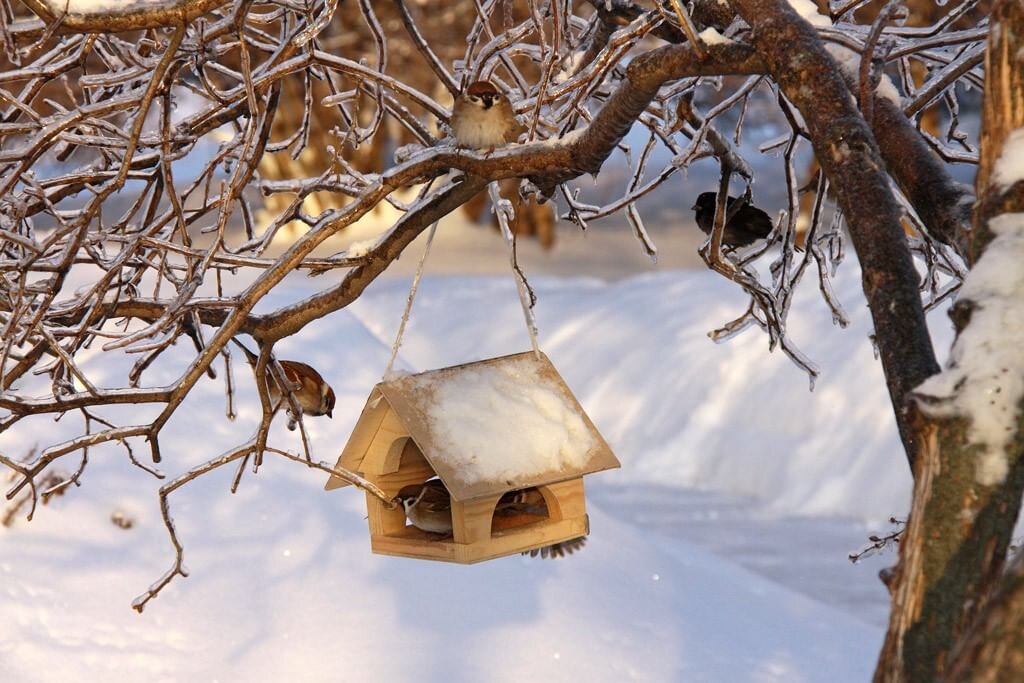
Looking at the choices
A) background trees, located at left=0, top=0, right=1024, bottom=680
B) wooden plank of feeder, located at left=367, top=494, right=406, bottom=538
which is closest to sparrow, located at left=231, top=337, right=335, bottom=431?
background trees, located at left=0, top=0, right=1024, bottom=680

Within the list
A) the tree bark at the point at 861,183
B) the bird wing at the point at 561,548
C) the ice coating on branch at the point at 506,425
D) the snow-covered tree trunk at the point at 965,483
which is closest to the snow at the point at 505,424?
the ice coating on branch at the point at 506,425

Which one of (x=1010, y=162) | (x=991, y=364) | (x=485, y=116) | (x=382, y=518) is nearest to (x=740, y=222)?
(x=485, y=116)

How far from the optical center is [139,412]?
4.81 metres

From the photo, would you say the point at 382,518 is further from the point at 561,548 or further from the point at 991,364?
the point at 991,364

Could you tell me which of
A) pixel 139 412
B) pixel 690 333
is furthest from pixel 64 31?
pixel 690 333

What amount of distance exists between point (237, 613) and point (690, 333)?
582 cm

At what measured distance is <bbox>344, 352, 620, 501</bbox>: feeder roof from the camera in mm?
2213

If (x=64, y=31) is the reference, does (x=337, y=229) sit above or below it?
below

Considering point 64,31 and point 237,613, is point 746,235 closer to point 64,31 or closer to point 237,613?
point 64,31

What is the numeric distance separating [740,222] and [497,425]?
31.7 inches

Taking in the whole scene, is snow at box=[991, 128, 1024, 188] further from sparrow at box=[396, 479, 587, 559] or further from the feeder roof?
sparrow at box=[396, 479, 587, 559]

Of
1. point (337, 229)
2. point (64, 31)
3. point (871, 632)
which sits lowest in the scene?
point (871, 632)

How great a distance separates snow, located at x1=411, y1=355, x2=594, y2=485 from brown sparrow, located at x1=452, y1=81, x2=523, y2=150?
1.47 ft

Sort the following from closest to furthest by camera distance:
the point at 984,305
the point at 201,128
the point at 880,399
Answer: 1. the point at 984,305
2. the point at 201,128
3. the point at 880,399
